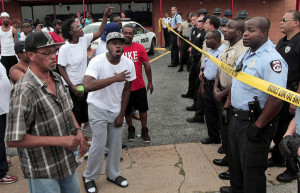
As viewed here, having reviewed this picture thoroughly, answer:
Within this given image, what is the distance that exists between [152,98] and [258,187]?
15.8 feet

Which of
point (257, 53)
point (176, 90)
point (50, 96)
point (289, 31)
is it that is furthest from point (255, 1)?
point (50, 96)

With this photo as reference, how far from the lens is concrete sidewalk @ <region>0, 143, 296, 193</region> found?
372 cm

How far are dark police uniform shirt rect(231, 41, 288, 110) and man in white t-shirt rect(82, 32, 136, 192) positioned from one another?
4.17ft

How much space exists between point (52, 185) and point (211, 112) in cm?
307

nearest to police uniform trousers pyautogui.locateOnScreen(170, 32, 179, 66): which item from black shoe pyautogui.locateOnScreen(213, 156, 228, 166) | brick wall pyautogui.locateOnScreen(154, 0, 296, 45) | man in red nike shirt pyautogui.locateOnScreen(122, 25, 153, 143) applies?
man in red nike shirt pyautogui.locateOnScreen(122, 25, 153, 143)

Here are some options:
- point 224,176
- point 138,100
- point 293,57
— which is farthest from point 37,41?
point 293,57

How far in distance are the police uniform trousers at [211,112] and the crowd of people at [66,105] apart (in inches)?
41.2

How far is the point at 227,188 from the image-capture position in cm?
355

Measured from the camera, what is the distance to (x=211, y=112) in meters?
4.82

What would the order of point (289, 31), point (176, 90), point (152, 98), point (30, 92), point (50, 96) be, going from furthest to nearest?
point (176, 90), point (152, 98), point (289, 31), point (50, 96), point (30, 92)

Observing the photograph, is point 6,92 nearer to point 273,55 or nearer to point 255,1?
point 273,55

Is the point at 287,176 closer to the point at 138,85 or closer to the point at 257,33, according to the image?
the point at 257,33

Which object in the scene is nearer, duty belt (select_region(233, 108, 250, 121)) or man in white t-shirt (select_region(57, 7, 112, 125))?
duty belt (select_region(233, 108, 250, 121))

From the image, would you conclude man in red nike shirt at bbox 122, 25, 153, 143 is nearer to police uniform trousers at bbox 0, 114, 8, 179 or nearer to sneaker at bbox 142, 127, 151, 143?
sneaker at bbox 142, 127, 151, 143
